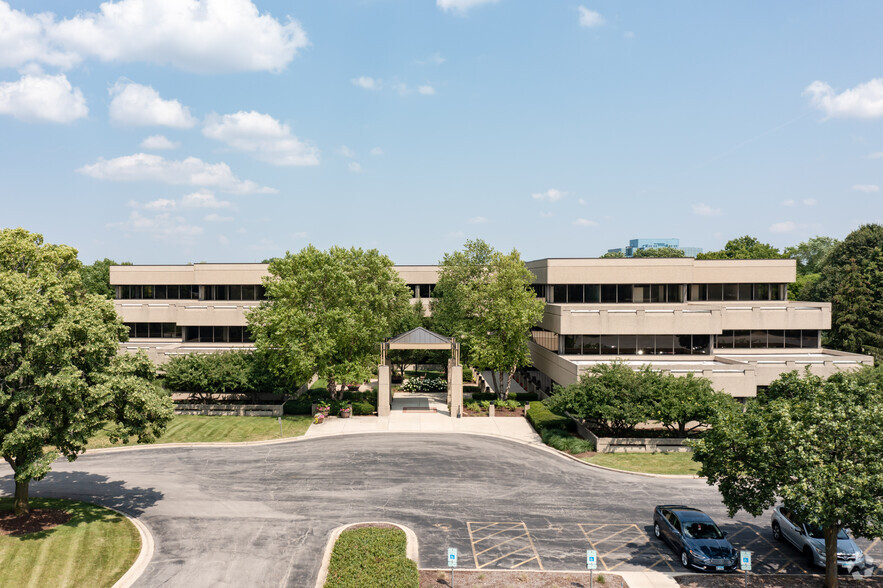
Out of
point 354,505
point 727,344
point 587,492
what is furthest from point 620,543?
point 727,344

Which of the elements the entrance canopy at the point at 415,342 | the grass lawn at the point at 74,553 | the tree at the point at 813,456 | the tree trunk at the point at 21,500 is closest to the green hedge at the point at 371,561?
the grass lawn at the point at 74,553

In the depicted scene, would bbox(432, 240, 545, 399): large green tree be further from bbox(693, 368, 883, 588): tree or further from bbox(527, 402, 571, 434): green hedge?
bbox(693, 368, 883, 588): tree

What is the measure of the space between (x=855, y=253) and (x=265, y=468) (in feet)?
299

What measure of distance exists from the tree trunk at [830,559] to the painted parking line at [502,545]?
32.6 feet

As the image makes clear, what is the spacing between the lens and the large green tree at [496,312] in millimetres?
47812

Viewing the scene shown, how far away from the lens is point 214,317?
2263 inches

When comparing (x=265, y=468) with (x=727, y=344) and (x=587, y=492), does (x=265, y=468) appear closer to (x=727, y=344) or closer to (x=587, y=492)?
(x=587, y=492)

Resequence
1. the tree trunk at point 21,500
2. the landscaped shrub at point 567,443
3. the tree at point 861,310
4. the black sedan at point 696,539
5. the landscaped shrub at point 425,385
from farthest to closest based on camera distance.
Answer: the tree at point 861,310 → the landscaped shrub at point 425,385 → the landscaped shrub at point 567,443 → the tree trunk at point 21,500 → the black sedan at point 696,539

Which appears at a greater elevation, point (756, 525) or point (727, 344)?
point (727, 344)

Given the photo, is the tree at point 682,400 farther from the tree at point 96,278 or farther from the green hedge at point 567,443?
the tree at point 96,278

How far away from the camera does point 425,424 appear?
43750 mm

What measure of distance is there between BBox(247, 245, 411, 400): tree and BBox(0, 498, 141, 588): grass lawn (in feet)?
A: 65.7

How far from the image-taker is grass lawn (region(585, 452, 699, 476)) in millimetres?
32500

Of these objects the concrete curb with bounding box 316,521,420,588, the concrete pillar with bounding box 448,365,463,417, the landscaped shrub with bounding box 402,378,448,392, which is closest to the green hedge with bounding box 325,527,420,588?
the concrete curb with bounding box 316,521,420,588
